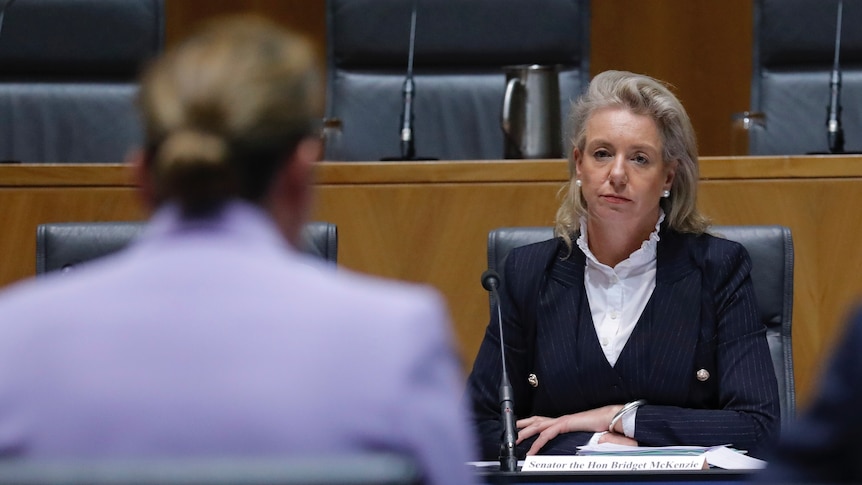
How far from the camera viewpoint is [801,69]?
4141 millimetres

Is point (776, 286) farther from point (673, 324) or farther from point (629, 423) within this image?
point (629, 423)

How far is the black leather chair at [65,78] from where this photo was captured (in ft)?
13.9

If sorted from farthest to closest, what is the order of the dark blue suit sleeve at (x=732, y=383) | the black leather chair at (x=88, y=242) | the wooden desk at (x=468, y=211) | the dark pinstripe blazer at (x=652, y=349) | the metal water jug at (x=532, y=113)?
1. the metal water jug at (x=532, y=113)
2. the wooden desk at (x=468, y=211)
3. the black leather chair at (x=88, y=242)
4. the dark pinstripe blazer at (x=652, y=349)
5. the dark blue suit sleeve at (x=732, y=383)

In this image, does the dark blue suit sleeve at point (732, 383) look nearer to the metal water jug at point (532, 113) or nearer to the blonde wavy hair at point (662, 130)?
the blonde wavy hair at point (662, 130)

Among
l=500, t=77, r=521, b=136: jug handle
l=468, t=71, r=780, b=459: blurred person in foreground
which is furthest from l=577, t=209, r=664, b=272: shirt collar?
l=500, t=77, r=521, b=136: jug handle

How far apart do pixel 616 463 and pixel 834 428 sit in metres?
1.08

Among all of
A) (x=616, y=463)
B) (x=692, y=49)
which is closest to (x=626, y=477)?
(x=616, y=463)

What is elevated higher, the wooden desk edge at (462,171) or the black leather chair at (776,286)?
the wooden desk edge at (462,171)

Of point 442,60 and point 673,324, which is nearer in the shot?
point 673,324

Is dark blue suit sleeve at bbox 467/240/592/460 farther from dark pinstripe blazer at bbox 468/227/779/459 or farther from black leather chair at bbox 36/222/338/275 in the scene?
black leather chair at bbox 36/222/338/275

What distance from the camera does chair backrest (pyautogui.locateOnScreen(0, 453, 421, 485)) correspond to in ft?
2.49

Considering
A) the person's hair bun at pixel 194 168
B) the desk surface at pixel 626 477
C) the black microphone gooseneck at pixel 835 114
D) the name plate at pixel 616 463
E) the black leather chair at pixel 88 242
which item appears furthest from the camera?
the black microphone gooseneck at pixel 835 114

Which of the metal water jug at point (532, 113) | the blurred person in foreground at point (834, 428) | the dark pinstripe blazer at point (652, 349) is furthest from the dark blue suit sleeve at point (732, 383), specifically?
the blurred person in foreground at point (834, 428)

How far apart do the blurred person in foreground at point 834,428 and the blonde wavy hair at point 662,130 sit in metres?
1.82
